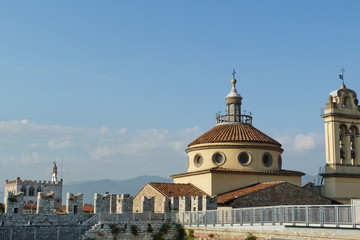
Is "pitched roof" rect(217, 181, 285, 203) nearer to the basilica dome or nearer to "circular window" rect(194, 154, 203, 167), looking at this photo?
the basilica dome

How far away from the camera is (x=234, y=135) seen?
154 feet

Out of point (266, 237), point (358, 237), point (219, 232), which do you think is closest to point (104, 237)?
point (219, 232)

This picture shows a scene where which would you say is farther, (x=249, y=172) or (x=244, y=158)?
(x=244, y=158)

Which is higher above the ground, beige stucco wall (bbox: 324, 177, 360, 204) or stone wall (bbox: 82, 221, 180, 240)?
beige stucco wall (bbox: 324, 177, 360, 204)

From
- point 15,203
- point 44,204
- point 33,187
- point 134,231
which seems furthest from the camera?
point 33,187

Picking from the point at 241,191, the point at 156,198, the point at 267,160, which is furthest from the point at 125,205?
the point at 267,160

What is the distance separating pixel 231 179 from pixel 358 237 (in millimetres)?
23811

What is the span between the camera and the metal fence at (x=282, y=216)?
73.0 ft

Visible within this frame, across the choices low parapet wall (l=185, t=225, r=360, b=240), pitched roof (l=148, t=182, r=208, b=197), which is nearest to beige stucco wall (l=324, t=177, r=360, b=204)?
pitched roof (l=148, t=182, r=208, b=197)

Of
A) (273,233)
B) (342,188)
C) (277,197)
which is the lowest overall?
(273,233)

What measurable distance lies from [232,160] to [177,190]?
588 centimetres

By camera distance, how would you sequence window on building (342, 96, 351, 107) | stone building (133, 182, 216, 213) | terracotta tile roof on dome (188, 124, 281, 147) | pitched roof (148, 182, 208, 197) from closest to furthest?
stone building (133, 182, 216, 213) < pitched roof (148, 182, 208, 197) < terracotta tile roof on dome (188, 124, 281, 147) < window on building (342, 96, 351, 107)

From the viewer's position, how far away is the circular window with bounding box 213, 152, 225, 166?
45.8 metres

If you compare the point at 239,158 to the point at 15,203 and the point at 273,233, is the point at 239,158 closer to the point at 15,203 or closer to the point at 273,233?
the point at 273,233
